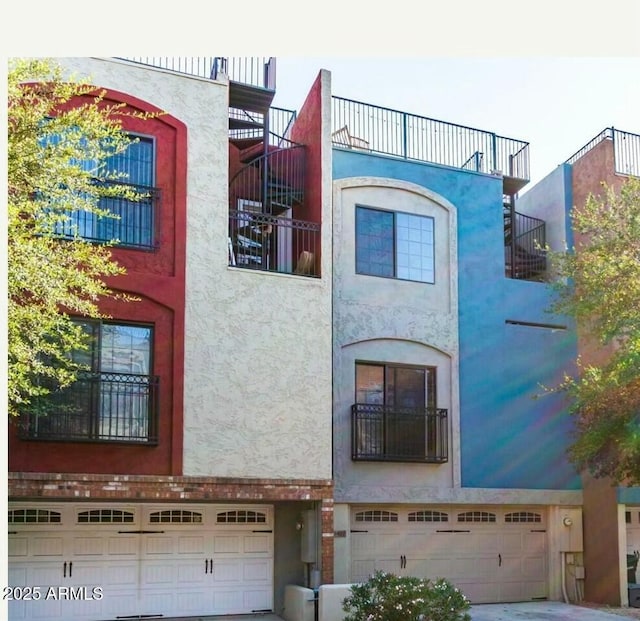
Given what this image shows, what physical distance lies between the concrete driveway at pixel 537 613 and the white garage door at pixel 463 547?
0.53 m

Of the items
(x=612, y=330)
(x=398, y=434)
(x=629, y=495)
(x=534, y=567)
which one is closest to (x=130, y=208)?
(x=398, y=434)

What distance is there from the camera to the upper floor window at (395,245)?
63.2 ft

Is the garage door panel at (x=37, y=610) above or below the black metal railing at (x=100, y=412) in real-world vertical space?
below

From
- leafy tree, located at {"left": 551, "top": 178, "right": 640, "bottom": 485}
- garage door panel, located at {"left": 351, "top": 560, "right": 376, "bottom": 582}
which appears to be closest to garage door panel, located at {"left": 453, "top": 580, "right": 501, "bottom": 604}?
garage door panel, located at {"left": 351, "top": 560, "right": 376, "bottom": 582}

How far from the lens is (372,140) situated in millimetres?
20438

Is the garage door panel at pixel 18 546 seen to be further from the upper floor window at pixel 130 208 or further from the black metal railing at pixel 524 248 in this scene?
the black metal railing at pixel 524 248

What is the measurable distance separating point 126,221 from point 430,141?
A: 8.21 meters

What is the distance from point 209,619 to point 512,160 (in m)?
13.1

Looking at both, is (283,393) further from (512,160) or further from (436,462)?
(512,160)

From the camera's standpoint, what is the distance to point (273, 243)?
18.8 meters

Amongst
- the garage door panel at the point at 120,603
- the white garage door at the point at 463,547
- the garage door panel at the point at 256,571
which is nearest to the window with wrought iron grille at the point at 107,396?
the garage door panel at the point at 120,603

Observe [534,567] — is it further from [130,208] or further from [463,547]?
[130,208]

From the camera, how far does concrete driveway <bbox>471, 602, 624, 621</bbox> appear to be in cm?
1734

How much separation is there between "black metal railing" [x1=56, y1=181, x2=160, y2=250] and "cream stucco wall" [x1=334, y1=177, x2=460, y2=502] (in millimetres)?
4342
